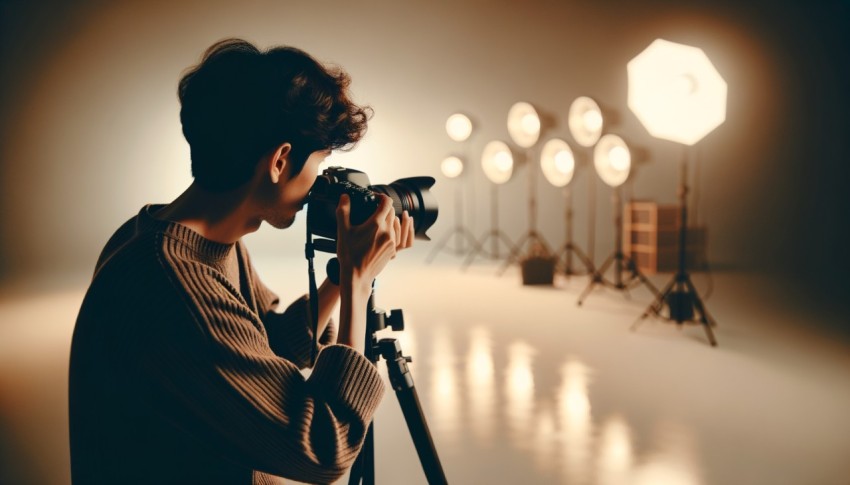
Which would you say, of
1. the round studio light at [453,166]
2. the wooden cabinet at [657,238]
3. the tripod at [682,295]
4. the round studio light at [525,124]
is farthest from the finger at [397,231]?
the round studio light at [453,166]

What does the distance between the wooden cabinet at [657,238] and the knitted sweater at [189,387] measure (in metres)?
4.16

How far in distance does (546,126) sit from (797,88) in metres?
2.31

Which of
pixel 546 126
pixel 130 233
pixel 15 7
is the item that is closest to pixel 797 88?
pixel 546 126

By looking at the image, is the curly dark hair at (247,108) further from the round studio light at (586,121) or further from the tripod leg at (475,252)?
the tripod leg at (475,252)

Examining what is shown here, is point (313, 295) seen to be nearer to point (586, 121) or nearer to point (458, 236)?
point (586, 121)

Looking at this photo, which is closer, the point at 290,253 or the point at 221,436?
the point at 221,436

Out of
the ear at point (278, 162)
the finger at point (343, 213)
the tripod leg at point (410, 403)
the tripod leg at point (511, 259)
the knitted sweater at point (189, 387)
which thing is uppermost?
the ear at point (278, 162)

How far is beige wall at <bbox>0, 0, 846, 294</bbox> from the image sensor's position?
16.4 feet

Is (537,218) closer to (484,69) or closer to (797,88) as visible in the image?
(484,69)

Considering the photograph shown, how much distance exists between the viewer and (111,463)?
2.28 ft

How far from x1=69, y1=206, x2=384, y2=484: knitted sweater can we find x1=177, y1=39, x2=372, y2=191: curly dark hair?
10 cm

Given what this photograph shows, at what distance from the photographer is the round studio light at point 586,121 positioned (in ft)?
11.5

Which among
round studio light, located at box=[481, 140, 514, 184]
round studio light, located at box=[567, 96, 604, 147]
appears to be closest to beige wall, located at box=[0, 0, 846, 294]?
round studio light, located at box=[481, 140, 514, 184]

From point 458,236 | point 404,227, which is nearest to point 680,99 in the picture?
point 404,227
